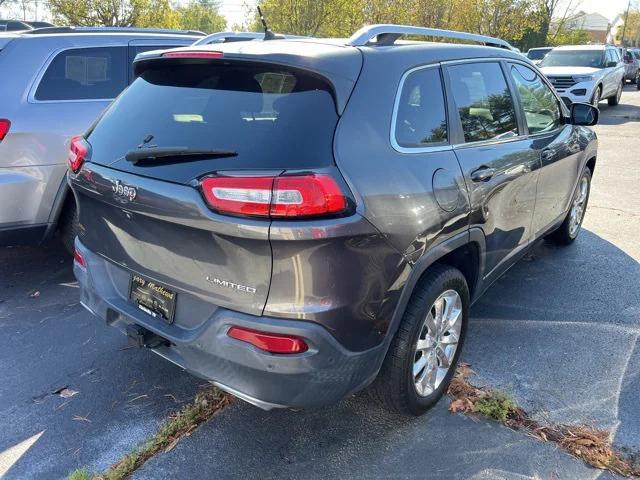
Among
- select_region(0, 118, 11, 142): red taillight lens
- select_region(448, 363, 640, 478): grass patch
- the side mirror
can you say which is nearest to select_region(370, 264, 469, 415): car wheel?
select_region(448, 363, 640, 478): grass patch

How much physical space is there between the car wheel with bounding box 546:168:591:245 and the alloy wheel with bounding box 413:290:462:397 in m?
2.59

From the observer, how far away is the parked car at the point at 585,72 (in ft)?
49.8

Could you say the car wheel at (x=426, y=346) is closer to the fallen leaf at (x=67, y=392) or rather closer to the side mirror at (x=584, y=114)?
the fallen leaf at (x=67, y=392)

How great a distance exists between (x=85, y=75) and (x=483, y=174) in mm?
3389

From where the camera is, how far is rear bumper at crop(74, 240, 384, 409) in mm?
2236

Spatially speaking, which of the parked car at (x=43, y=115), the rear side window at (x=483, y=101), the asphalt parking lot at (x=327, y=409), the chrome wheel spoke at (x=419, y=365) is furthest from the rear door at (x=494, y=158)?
the parked car at (x=43, y=115)

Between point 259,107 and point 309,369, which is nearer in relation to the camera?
point 309,369

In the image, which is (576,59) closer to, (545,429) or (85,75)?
(85,75)

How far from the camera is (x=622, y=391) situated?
3250mm

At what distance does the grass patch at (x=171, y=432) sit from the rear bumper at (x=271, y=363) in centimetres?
50

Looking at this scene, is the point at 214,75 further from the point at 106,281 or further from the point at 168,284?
the point at 106,281

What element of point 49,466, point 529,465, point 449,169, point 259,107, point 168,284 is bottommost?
point 49,466

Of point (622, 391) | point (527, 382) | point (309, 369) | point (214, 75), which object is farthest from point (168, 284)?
point (622, 391)

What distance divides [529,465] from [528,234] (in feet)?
5.97
